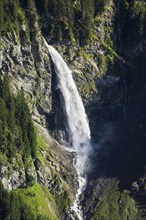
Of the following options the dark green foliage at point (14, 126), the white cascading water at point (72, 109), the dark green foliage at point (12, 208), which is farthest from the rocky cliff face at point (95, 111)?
the dark green foliage at point (12, 208)

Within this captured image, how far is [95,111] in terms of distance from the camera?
7530 inches

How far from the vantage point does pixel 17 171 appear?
166125 mm

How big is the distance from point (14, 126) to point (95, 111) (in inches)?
1137

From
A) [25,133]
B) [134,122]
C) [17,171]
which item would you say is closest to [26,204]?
[17,171]

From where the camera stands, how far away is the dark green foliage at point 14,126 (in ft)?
552

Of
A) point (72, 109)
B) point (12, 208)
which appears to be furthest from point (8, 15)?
point (12, 208)

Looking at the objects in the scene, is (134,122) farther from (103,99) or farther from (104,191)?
(104,191)

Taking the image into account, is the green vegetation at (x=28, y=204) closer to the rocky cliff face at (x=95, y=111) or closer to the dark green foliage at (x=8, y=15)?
the rocky cliff face at (x=95, y=111)

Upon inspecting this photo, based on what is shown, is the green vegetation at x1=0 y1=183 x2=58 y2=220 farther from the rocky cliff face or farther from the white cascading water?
the white cascading water

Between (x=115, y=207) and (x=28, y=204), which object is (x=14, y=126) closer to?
(x=28, y=204)

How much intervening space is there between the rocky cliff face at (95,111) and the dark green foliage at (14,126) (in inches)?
114

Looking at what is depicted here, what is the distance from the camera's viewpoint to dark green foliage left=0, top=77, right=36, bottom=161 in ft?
552

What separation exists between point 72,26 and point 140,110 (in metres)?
30.4

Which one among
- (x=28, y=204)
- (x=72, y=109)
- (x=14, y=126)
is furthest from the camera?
(x=72, y=109)
